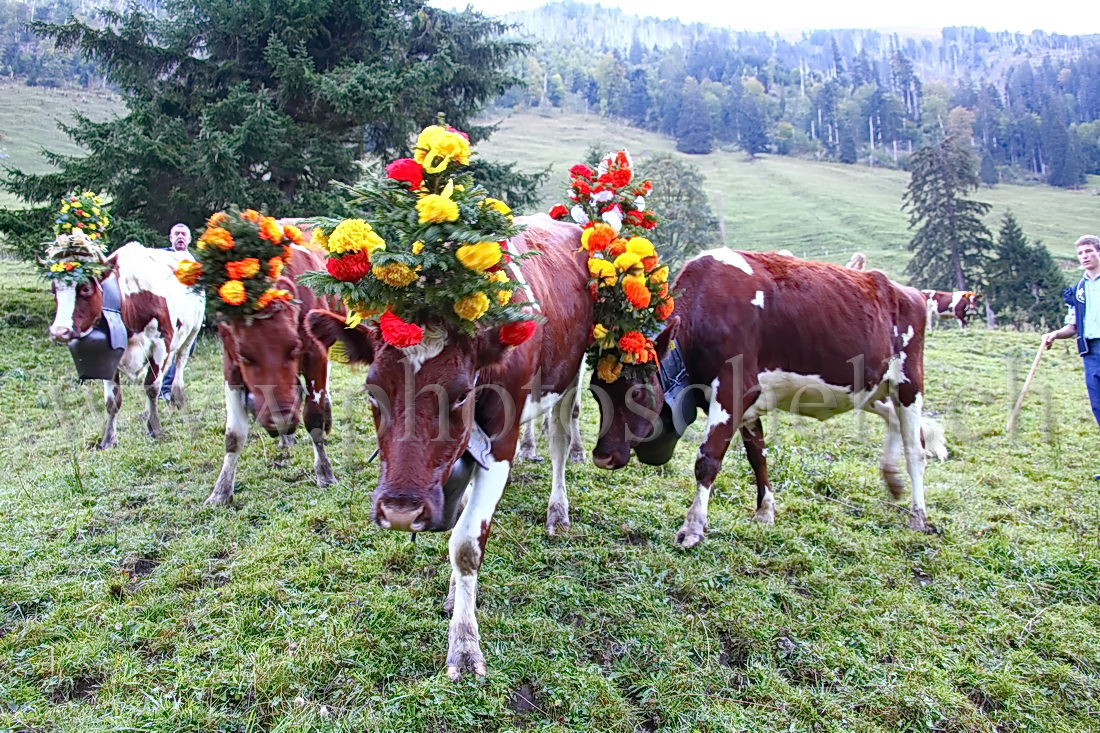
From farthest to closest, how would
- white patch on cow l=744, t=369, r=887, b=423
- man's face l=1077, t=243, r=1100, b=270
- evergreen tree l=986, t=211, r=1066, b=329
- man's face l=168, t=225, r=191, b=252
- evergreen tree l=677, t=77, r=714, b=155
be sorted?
evergreen tree l=677, t=77, r=714, b=155, evergreen tree l=986, t=211, r=1066, b=329, man's face l=168, t=225, r=191, b=252, man's face l=1077, t=243, r=1100, b=270, white patch on cow l=744, t=369, r=887, b=423

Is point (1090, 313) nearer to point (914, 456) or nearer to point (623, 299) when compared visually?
point (914, 456)

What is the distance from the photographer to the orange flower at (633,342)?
4.40 m

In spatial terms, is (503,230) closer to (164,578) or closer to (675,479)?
(164,578)

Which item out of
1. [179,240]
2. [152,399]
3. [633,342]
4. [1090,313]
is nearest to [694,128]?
[179,240]

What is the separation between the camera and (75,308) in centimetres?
698

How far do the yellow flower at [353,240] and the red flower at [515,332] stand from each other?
2.13 ft

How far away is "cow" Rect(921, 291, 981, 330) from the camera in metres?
22.5

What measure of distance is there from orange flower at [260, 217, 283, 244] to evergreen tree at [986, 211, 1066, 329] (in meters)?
33.9

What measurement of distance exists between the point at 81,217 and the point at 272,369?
4930 mm

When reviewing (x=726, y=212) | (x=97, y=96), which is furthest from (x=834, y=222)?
(x=97, y=96)

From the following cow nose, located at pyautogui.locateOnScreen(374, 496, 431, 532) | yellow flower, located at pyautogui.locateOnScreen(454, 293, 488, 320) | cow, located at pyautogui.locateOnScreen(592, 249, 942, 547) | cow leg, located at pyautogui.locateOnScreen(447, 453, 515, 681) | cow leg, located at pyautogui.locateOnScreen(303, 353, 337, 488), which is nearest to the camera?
cow nose, located at pyautogui.locateOnScreen(374, 496, 431, 532)

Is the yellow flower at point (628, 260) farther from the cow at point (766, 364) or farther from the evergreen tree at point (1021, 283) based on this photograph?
the evergreen tree at point (1021, 283)

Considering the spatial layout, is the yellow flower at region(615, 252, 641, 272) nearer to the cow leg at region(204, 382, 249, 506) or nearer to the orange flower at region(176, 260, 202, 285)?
the orange flower at region(176, 260, 202, 285)

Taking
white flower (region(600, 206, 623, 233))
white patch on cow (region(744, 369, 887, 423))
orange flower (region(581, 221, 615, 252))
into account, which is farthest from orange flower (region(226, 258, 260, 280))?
white patch on cow (region(744, 369, 887, 423))
